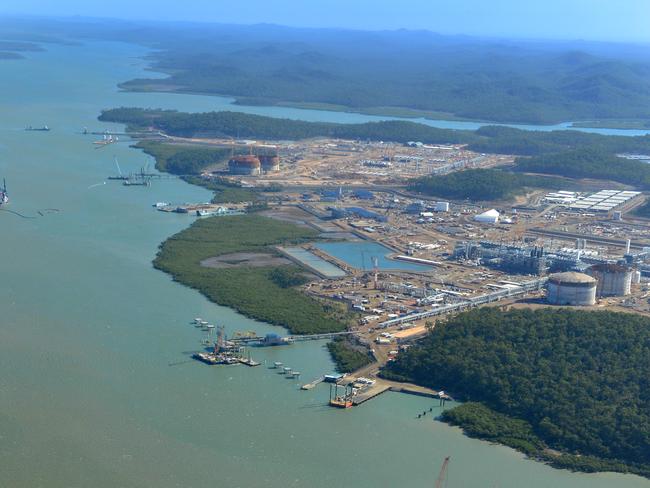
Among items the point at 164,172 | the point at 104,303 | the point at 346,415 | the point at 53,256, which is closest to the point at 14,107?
the point at 164,172

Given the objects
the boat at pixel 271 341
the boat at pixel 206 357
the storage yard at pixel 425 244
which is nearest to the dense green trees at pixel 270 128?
the storage yard at pixel 425 244

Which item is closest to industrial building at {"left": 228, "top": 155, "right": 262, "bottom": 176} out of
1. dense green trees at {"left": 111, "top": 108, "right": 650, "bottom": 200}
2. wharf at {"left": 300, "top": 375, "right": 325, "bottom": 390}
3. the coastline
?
dense green trees at {"left": 111, "top": 108, "right": 650, "bottom": 200}

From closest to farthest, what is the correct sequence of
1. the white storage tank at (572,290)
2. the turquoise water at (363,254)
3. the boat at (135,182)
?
the white storage tank at (572,290)
the turquoise water at (363,254)
the boat at (135,182)

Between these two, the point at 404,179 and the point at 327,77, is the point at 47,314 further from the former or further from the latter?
the point at 327,77

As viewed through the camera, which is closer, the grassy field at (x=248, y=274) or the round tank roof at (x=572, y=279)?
the grassy field at (x=248, y=274)

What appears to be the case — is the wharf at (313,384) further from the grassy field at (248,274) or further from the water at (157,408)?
the grassy field at (248,274)
